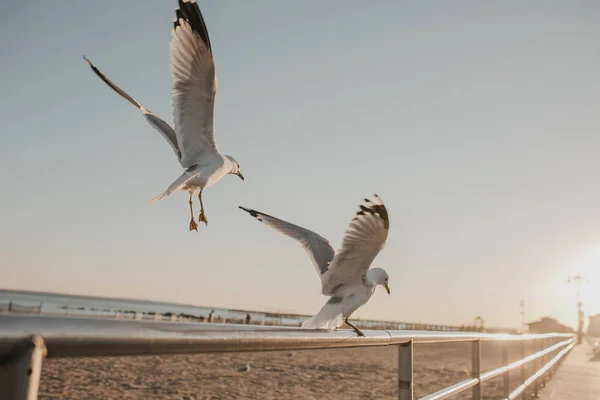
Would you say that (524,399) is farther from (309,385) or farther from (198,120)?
(309,385)

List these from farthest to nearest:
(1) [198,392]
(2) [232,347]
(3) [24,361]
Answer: (1) [198,392], (2) [232,347], (3) [24,361]

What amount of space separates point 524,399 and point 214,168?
13.5 feet

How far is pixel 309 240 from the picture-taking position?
Result: 3.49m

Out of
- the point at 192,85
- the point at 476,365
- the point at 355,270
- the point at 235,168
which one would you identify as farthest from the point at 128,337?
the point at 235,168

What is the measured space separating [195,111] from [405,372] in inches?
138

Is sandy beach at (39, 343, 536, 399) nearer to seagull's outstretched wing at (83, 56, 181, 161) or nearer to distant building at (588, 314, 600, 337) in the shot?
seagull's outstretched wing at (83, 56, 181, 161)

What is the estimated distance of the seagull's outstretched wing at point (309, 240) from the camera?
133 inches

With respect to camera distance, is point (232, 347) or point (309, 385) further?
point (309, 385)

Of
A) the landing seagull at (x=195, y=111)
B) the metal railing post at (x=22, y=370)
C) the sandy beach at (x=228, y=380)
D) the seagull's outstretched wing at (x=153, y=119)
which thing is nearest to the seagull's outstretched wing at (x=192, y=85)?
the landing seagull at (x=195, y=111)

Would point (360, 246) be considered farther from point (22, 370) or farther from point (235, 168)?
point (235, 168)

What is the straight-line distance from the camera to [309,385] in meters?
10.2

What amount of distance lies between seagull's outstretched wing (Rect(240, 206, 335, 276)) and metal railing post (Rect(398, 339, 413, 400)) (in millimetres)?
1226

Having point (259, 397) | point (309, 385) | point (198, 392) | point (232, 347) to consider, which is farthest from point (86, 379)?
point (232, 347)

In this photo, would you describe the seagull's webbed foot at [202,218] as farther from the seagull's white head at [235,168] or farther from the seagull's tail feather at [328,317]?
the seagull's tail feather at [328,317]
